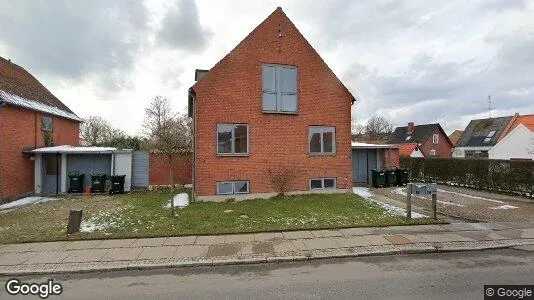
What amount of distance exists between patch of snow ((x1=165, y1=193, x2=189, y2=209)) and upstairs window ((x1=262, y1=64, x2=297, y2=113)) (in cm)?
538

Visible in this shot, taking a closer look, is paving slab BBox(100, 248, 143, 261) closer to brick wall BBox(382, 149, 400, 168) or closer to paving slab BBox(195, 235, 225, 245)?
paving slab BBox(195, 235, 225, 245)

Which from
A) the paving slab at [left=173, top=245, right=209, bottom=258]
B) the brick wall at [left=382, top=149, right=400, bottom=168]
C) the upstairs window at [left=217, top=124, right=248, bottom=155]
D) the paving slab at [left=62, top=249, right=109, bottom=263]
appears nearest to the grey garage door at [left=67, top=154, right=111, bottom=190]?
the upstairs window at [left=217, top=124, right=248, bottom=155]

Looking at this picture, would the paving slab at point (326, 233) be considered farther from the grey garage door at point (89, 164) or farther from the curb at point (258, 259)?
the grey garage door at point (89, 164)

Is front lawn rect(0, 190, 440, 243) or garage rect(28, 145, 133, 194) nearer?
front lawn rect(0, 190, 440, 243)

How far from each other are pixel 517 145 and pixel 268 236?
35807 mm

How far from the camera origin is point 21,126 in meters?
17.1

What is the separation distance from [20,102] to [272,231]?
1565 centimetres

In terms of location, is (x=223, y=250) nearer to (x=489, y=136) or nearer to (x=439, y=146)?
(x=489, y=136)

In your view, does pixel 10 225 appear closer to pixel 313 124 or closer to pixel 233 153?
pixel 233 153

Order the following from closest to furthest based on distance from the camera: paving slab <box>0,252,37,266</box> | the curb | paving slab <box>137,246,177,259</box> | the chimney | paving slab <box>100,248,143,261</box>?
the curb, paving slab <box>0,252,37,266</box>, paving slab <box>100,248,143,261</box>, paving slab <box>137,246,177,259</box>, the chimney

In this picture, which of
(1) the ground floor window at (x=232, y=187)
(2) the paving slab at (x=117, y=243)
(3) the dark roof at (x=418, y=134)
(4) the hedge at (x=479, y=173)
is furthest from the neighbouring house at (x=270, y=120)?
(3) the dark roof at (x=418, y=134)

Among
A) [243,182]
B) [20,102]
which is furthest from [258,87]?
[20,102]

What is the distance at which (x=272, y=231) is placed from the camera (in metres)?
9.39

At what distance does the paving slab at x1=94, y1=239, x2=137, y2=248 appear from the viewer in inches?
325
